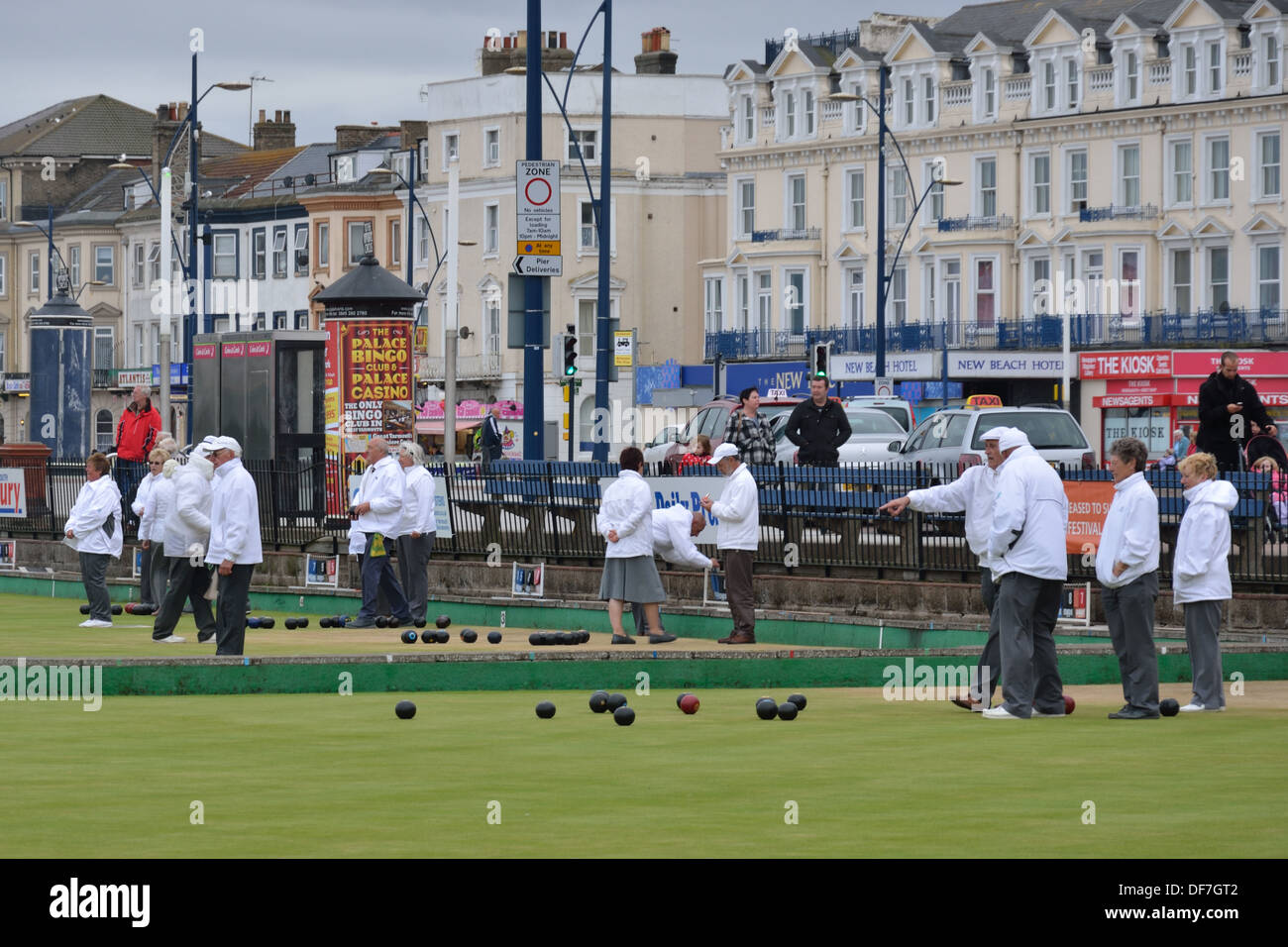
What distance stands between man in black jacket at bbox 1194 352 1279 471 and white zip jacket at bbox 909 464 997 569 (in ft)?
19.5

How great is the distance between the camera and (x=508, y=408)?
80.6 meters

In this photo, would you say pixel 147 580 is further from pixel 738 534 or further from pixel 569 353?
pixel 569 353

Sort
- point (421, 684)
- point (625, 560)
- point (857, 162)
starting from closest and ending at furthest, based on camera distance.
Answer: point (421, 684) < point (625, 560) < point (857, 162)

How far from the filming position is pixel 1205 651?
15930mm

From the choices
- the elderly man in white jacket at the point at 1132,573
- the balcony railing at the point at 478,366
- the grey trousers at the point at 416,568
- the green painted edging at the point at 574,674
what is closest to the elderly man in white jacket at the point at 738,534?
the green painted edging at the point at 574,674

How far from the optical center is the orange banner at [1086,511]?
21.4 m

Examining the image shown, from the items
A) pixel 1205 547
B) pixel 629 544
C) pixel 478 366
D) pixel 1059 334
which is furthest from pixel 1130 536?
pixel 478 366

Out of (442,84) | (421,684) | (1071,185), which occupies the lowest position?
(421,684)

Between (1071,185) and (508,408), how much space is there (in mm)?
22654

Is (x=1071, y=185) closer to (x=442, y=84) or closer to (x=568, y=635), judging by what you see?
(x=442, y=84)

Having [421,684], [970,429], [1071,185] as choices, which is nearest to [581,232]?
[1071,185]

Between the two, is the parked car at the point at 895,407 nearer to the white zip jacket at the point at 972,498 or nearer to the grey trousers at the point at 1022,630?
the white zip jacket at the point at 972,498

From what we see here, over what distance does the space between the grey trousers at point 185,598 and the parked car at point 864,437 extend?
1264 cm

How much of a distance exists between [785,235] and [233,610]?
183ft
